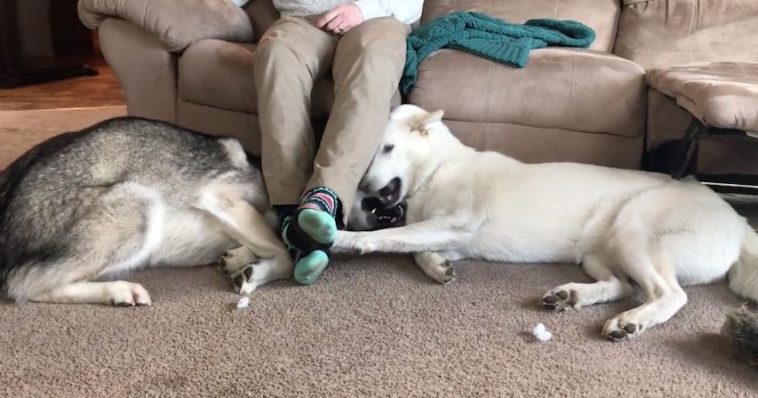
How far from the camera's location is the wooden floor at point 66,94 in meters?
5.20

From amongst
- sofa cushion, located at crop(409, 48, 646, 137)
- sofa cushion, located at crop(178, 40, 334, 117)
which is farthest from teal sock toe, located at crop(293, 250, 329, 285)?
sofa cushion, located at crop(409, 48, 646, 137)

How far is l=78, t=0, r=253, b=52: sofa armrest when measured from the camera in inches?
114

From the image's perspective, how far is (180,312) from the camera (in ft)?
6.31

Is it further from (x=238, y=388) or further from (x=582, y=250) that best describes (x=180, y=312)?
(x=582, y=250)

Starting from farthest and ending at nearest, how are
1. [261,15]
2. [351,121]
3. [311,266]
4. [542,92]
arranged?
[261,15], [542,92], [351,121], [311,266]

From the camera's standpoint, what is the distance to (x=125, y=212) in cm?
200

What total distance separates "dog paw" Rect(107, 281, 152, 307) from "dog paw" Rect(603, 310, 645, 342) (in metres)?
1.32

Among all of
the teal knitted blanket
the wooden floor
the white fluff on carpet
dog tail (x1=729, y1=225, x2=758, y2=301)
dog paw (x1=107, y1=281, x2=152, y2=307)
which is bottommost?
the wooden floor

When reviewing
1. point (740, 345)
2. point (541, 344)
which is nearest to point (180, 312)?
point (541, 344)

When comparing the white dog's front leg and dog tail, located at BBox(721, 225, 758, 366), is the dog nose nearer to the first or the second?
the white dog's front leg

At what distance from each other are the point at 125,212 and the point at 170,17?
125 cm

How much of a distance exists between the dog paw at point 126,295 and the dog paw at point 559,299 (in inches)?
46.5

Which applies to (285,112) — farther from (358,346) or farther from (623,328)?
(623,328)

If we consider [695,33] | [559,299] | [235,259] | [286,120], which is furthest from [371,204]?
[695,33]
